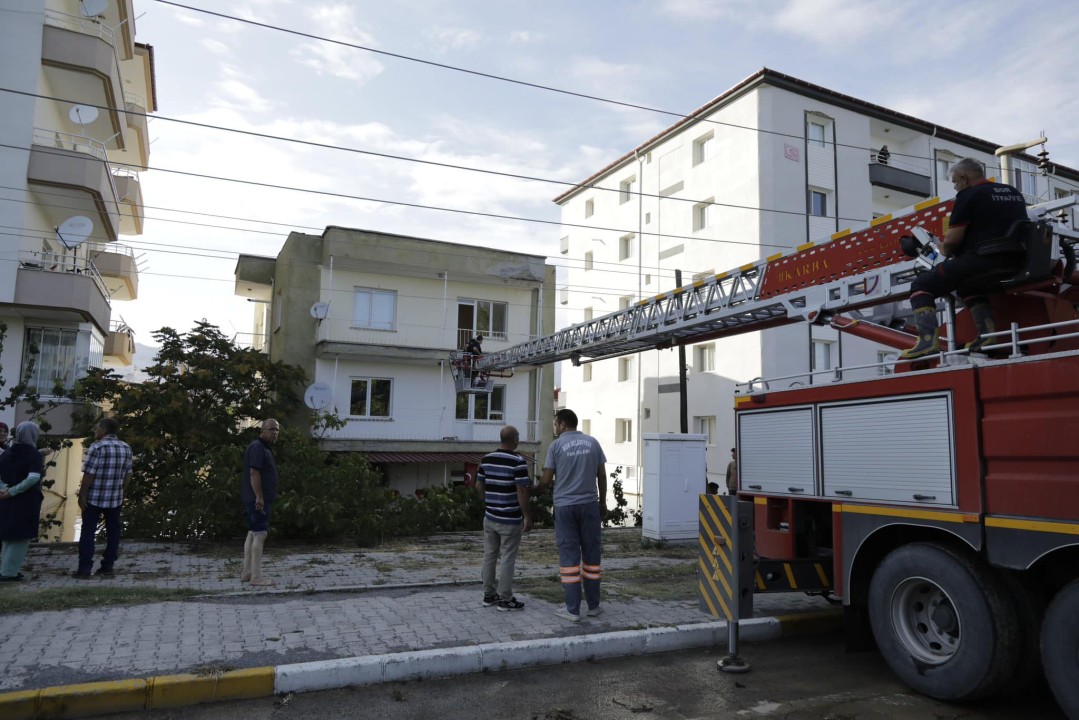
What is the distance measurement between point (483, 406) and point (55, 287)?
43.0ft

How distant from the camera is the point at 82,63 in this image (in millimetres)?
17750

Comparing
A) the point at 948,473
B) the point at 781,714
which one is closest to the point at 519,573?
the point at 781,714

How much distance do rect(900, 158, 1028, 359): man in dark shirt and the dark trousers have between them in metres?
8.80

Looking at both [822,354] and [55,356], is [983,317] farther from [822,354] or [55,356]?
[822,354]

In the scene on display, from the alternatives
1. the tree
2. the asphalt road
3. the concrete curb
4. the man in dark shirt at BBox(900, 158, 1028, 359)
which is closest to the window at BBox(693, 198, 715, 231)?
the tree

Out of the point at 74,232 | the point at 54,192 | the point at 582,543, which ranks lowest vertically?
the point at 582,543

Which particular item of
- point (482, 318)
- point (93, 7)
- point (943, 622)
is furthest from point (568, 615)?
point (93, 7)

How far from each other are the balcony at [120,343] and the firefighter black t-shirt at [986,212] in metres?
24.9

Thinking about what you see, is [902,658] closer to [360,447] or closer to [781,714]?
[781,714]

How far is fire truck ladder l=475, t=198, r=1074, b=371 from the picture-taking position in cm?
750

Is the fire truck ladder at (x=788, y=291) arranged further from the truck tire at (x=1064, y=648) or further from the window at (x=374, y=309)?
the window at (x=374, y=309)

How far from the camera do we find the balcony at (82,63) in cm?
1756

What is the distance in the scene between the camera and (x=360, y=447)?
2277 cm

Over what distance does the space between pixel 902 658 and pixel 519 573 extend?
5145 mm
